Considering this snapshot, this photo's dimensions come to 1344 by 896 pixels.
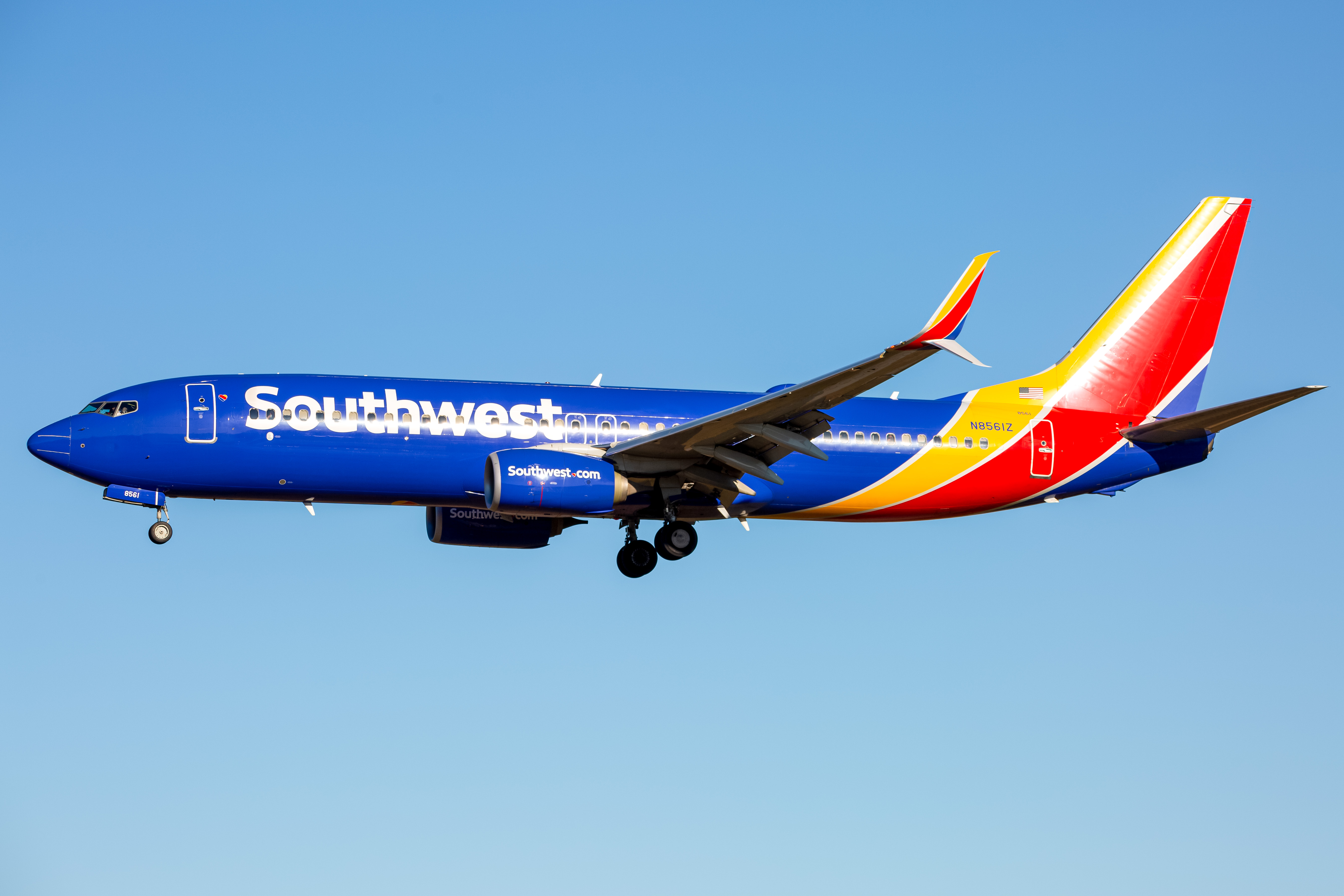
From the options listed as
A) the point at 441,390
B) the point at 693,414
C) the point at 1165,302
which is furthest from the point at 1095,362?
the point at 441,390

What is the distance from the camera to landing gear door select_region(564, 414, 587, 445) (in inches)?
1458

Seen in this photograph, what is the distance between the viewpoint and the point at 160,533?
35906 millimetres

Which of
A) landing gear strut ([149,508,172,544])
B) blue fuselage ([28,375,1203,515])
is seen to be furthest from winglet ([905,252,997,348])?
landing gear strut ([149,508,172,544])

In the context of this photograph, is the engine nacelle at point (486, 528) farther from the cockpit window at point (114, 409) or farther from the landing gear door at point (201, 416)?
the cockpit window at point (114, 409)

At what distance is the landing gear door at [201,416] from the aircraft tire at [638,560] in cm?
1006

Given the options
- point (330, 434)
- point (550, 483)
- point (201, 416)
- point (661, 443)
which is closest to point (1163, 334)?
point (661, 443)

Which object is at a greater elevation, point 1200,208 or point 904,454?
point 1200,208

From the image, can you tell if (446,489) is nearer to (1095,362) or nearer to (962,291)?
(962,291)

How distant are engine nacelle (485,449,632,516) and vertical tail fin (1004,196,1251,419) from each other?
11610 millimetres

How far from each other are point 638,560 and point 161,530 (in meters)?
11.1

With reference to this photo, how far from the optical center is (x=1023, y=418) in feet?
133

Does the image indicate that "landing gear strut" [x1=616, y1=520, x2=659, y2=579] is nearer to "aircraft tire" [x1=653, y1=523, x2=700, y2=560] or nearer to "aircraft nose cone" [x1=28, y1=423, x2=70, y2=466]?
"aircraft tire" [x1=653, y1=523, x2=700, y2=560]

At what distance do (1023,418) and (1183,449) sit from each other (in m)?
4.09

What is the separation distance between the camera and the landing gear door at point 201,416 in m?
35.4
